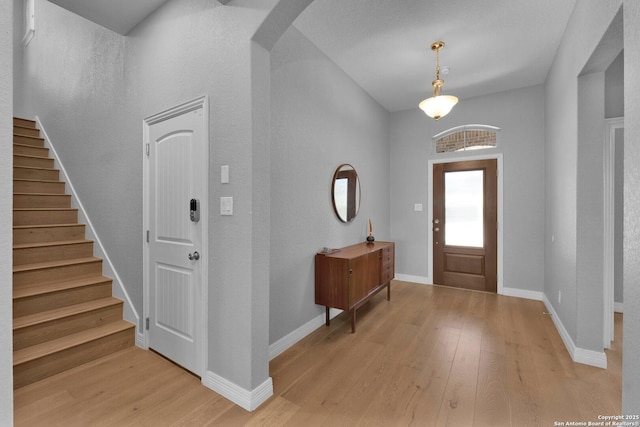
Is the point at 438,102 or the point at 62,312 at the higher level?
the point at 438,102

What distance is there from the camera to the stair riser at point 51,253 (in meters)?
2.57

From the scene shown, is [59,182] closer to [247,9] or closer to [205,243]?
[205,243]

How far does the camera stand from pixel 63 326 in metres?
2.30

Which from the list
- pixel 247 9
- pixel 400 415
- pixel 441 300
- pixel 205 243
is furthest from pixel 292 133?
pixel 441 300

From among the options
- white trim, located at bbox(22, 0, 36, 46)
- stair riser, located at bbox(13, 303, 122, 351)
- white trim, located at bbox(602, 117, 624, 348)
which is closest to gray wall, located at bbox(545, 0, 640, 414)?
white trim, located at bbox(602, 117, 624, 348)

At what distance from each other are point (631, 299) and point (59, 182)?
17.0 ft

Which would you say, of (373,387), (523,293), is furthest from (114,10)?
(523,293)

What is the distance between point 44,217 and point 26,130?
6.40ft

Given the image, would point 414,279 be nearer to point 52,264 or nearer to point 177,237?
point 177,237

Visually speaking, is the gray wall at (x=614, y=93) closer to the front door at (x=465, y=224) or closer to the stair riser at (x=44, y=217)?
the front door at (x=465, y=224)

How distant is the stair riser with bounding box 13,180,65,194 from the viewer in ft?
10.3

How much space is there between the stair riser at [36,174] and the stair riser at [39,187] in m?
0.18

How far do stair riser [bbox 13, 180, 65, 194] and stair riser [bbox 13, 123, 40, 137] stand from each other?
3.93 ft

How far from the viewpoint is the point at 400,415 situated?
5.56 ft
